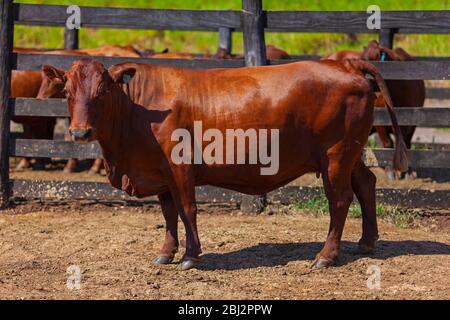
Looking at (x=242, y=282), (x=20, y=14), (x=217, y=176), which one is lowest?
(x=242, y=282)

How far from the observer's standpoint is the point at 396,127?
753 centimetres

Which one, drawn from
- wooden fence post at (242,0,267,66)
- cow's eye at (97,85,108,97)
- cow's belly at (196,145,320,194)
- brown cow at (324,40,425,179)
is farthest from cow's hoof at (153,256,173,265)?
brown cow at (324,40,425,179)

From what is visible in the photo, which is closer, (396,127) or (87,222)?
(396,127)

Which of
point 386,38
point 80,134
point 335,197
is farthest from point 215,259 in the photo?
Answer: point 386,38

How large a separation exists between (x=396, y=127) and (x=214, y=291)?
7.34 ft

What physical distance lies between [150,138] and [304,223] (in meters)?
2.38

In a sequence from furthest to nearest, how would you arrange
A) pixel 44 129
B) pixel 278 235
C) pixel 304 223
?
pixel 44 129 < pixel 304 223 < pixel 278 235

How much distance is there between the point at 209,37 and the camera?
83.3 feet

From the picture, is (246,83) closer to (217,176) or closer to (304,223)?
(217,176)

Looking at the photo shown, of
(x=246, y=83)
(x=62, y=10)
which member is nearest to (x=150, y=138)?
(x=246, y=83)

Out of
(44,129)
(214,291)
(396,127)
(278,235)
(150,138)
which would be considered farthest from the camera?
(44,129)

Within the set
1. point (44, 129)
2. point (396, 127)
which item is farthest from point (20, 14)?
point (396, 127)

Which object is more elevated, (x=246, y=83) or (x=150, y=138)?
(x=246, y=83)

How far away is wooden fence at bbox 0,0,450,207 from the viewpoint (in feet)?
30.7
